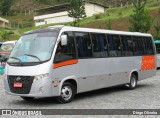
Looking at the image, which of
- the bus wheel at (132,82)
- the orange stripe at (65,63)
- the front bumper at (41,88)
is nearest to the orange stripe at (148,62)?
the bus wheel at (132,82)

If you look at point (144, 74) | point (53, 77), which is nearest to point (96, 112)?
point (53, 77)

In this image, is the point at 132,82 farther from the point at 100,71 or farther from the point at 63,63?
the point at 63,63

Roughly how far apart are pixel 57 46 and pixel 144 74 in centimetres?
717

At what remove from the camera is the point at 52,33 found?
12.3m

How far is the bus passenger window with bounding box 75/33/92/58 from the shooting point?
42.4 feet

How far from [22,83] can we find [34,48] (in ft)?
4.38

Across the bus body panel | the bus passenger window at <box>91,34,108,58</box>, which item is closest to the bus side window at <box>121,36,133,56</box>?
the bus body panel

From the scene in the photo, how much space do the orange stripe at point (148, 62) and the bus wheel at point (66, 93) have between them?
618cm

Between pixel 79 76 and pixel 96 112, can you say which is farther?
pixel 79 76

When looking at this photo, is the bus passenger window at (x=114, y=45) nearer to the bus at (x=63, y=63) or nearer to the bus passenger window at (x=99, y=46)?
the bus at (x=63, y=63)

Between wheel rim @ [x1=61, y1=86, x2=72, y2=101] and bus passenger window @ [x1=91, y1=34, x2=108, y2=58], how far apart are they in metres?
2.11

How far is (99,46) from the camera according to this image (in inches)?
556

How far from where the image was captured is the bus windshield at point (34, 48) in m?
11.7

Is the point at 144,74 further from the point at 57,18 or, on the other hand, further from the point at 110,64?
the point at 57,18
